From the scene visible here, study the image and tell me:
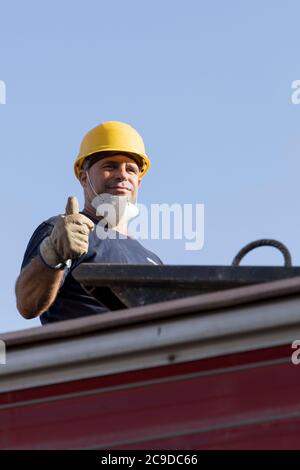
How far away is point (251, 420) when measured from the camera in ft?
12.2

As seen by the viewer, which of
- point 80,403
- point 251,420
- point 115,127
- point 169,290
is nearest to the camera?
point 251,420

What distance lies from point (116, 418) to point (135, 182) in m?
2.99

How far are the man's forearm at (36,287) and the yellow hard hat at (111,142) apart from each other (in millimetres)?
1292

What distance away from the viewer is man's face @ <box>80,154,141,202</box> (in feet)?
21.7

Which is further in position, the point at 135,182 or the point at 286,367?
the point at 135,182

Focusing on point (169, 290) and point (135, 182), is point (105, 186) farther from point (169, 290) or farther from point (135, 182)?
point (169, 290)

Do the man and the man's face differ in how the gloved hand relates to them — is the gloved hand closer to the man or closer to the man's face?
the man

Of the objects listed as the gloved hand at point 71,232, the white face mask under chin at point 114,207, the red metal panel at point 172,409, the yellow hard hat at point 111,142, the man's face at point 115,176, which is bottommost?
the red metal panel at point 172,409

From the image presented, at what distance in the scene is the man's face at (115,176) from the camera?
6621 millimetres

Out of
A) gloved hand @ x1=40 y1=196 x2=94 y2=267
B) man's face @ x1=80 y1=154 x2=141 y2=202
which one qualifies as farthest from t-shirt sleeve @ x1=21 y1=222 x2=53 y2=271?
man's face @ x1=80 y1=154 x2=141 y2=202

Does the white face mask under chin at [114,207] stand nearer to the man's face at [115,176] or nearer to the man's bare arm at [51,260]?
the man's face at [115,176]

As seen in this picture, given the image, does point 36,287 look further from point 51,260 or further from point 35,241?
point 35,241

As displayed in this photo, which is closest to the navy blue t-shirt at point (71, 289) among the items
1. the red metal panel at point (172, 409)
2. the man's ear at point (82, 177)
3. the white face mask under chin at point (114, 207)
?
the white face mask under chin at point (114, 207)

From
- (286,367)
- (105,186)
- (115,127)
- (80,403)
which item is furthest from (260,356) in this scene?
(115,127)
